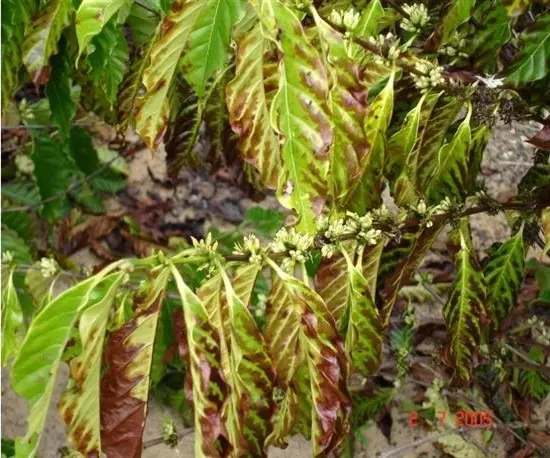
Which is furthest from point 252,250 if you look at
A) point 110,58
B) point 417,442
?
point 417,442

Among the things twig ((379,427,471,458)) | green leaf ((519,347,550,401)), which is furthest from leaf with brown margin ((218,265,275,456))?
green leaf ((519,347,550,401))

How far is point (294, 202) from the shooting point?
103 cm

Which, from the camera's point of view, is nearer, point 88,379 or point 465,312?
point 88,379

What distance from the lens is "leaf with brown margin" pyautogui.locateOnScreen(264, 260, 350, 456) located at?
112 centimetres

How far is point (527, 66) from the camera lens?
1.32 m

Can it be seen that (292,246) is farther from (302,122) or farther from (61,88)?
(61,88)

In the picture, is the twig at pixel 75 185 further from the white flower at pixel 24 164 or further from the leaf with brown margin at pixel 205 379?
the leaf with brown margin at pixel 205 379

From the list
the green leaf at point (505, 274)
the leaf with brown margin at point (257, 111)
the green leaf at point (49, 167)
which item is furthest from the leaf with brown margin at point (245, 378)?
the green leaf at point (49, 167)

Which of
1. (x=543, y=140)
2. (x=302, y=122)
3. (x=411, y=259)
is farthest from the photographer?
(x=411, y=259)

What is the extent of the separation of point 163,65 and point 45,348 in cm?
38

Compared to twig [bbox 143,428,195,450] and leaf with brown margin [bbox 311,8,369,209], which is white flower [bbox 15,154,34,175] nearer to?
twig [bbox 143,428,195,450]

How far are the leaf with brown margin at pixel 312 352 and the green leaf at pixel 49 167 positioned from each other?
1.80m

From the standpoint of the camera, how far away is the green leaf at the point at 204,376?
3.45 feet

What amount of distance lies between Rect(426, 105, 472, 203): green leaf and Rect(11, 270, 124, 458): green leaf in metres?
0.56
